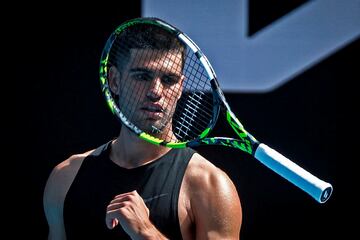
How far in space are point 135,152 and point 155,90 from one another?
0.91 feet

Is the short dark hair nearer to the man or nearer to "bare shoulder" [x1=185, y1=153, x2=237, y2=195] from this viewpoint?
the man

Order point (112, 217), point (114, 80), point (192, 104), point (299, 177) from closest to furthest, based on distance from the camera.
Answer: point (299, 177) → point (112, 217) → point (114, 80) → point (192, 104)

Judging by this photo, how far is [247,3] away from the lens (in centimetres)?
333

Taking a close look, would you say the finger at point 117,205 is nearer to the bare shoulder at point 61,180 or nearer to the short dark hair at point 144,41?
the bare shoulder at point 61,180

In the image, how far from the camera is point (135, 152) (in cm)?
273

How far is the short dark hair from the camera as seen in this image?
2631 mm

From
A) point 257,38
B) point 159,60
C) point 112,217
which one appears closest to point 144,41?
point 159,60

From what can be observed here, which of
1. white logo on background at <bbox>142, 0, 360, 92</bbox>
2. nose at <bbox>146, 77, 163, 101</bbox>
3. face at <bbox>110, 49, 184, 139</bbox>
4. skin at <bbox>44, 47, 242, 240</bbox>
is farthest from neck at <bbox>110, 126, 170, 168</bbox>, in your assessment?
white logo on background at <bbox>142, 0, 360, 92</bbox>

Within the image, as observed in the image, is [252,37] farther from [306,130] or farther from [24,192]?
[24,192]

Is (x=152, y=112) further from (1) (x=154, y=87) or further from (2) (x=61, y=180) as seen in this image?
(2) (x=61, y=180)

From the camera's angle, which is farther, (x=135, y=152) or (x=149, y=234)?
(x=135, y=152)

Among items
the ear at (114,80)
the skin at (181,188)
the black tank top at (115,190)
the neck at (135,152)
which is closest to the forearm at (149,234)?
the skin at (181,188)

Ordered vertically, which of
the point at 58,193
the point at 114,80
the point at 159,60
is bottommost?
the point at 58,193

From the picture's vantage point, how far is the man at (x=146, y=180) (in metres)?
2.52
